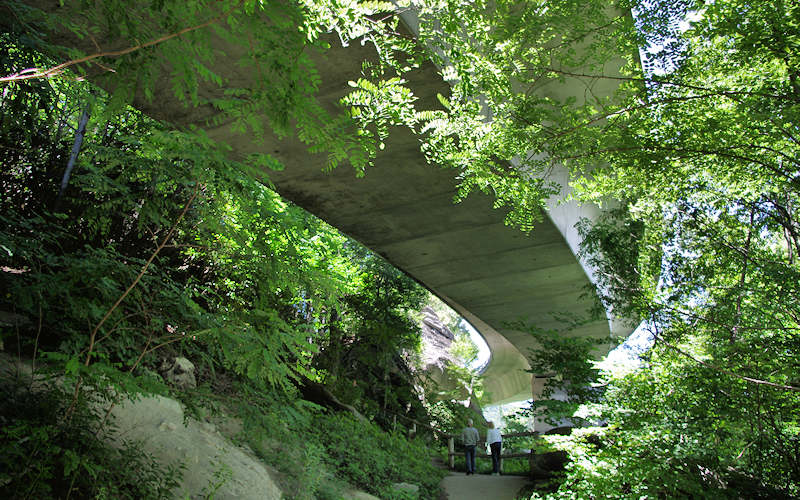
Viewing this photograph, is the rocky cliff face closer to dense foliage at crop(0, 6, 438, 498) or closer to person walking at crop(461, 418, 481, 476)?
person walking at crop(461, 418, 481, 476)

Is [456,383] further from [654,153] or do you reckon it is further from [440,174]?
[654,153]

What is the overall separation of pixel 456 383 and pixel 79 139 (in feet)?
63.5

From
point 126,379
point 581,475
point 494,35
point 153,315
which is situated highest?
point 494,35

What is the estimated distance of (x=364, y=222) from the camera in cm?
823

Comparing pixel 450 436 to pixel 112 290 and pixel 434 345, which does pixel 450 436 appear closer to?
pixel 434 345

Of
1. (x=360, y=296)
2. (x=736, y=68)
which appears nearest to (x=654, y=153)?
(x=736, y=68)

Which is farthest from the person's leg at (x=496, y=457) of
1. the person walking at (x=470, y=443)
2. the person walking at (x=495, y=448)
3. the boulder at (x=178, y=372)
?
the boulder at (x=178, y=372)

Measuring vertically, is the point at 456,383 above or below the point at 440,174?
below

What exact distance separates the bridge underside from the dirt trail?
3.69 meters

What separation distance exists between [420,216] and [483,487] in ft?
20.7

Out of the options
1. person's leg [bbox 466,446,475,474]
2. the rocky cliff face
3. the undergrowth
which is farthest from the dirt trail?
the rocky cliff face

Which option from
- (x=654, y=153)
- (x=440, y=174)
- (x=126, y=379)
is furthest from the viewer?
(x=440, y=174)

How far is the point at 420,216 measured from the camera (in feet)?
26.4

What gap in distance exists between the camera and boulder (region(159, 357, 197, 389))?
23.1ft
